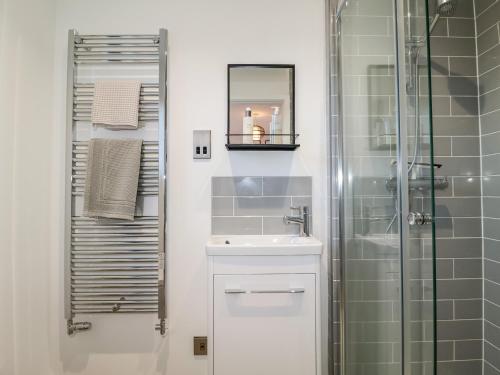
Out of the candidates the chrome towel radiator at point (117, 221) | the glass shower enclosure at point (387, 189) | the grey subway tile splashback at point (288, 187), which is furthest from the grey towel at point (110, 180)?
the glass shower enclosure at point (387, 189)

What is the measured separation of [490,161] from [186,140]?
1556mm

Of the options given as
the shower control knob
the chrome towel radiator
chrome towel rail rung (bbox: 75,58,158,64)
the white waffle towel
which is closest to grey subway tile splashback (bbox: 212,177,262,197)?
the chrome towel radiator

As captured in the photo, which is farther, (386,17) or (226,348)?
(226,348)

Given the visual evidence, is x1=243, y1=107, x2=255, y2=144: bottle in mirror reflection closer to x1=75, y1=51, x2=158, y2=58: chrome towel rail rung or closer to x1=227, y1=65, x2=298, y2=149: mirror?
x1=227, y1=65, x2=298, y2=149: mirror

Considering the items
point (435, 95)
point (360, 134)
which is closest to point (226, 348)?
point (360, 134)

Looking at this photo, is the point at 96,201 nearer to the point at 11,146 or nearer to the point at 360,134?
the point at 11,146

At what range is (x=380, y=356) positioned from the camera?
97 cm

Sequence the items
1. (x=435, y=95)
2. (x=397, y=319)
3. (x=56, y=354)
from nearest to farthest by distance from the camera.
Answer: (x=397, y=319) < (x=435, y=95) < (x=56, y=354)

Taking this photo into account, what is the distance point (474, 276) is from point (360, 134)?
0.96m

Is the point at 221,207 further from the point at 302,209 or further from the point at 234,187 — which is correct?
the point at 302,209

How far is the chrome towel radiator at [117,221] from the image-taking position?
Answer: 146 cm

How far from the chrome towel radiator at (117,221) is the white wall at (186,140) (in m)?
0.08

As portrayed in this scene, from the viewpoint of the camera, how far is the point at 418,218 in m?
0.78

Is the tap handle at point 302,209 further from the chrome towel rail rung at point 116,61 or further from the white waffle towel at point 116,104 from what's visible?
the chrome towel rail rung at point 116,61
